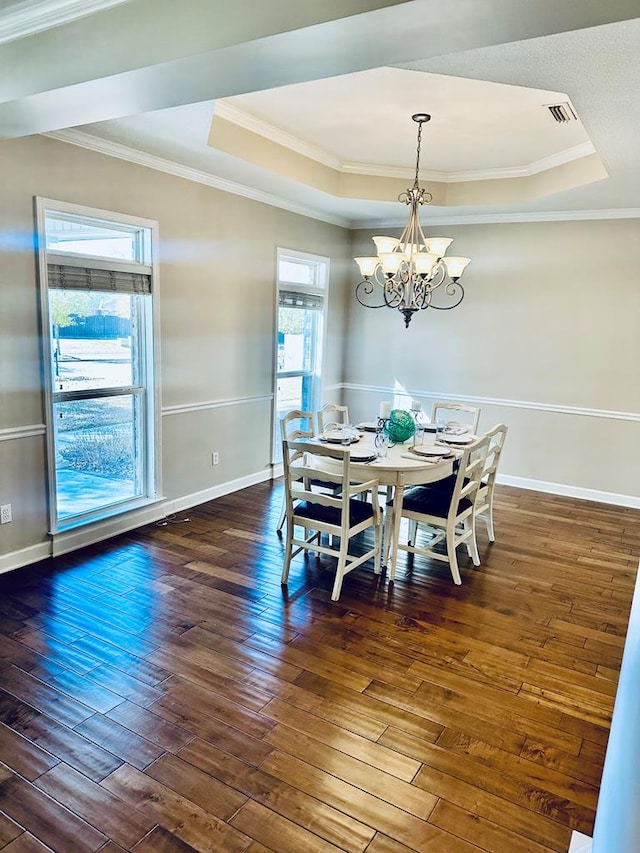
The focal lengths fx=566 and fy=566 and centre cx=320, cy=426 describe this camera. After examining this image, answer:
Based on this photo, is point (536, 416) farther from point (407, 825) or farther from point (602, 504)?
point (407, 825)

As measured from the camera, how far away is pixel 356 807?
1.94m

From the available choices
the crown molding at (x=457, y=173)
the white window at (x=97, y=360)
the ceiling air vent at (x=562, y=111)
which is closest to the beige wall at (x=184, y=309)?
the white window at (x=97, y=360)

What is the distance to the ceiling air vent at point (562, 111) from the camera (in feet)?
11.3

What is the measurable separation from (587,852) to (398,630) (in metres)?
1.41

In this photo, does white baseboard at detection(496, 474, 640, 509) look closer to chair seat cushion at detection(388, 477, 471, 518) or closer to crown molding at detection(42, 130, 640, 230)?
chair seat cushion at detection(388, 477, 471, 518)

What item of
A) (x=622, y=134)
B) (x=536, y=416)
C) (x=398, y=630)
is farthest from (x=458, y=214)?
(x=398, y=630)

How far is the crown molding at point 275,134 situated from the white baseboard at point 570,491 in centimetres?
358

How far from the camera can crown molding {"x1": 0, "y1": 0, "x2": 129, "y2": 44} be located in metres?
2.25

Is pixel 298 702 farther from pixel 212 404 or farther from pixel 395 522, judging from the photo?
pixel 212 404

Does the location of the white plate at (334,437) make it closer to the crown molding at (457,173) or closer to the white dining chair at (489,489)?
the white dining chair at (489,489)

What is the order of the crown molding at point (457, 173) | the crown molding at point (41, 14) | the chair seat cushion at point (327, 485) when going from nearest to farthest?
the crown molding at point (41, 14), the chair seat cushion at point (327, 485), the crown molding at point (457, 173)

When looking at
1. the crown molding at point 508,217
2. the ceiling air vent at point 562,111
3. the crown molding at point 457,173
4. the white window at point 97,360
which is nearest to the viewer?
the ceiling air vent at point 562,111

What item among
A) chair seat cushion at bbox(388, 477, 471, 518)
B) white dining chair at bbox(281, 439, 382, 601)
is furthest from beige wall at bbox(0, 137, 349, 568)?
chair seat cushion at bbox(388, 477, 471, 518)

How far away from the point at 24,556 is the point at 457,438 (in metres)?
3.10
